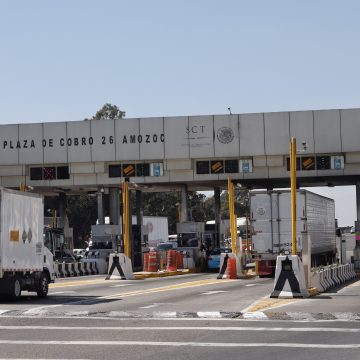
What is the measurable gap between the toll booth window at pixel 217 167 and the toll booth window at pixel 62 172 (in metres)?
8.83

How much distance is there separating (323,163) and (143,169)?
1059cm

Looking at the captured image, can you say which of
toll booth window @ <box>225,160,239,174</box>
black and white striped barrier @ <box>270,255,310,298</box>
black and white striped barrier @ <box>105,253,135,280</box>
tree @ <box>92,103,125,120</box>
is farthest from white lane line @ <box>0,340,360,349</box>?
tree @ <box>92,103,125,120</box>

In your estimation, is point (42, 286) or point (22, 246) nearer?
point (22, 246)

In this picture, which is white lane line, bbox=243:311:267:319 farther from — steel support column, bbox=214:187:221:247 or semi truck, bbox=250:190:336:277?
steel support column, bbox=214:187:221:247

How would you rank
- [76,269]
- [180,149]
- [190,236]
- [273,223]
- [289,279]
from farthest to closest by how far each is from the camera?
1. [190,236]
2. [180,149]
3. [76,269]
4. [273,223]
5. [289,279]

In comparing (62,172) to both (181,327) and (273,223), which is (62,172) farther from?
(181,327)

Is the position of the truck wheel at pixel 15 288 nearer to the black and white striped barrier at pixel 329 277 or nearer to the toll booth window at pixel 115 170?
the black and white striped barrier at pixel 329 277

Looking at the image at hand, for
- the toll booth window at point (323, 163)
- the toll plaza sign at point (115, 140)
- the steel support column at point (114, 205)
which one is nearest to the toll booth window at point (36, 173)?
the toll plaza sign at point (115, 140)

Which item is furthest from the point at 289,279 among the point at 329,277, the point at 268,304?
the point at 329,277

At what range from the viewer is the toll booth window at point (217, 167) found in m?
54.3

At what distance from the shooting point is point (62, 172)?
2215 inches

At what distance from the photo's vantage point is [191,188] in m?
67.2

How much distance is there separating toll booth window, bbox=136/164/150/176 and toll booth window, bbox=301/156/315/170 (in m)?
9.15

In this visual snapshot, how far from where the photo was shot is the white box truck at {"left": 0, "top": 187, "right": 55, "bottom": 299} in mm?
23594
